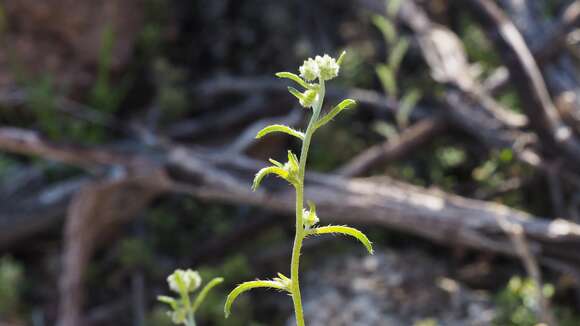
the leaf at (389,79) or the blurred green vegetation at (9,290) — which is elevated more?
the leaf at (389,79)

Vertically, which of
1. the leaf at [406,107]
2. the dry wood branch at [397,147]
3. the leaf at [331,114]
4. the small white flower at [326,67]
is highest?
the leaf at [406,107]

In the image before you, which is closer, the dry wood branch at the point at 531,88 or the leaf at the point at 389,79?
the dry wood branch at the point at 531,88

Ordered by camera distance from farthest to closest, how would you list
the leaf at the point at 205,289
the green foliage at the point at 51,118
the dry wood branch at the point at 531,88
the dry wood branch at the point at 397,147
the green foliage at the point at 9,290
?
the green foliage at the point at 51,118 < the dry wood branch at the point at 397,147 < the green foliage at the point at 9,290 < the dry wood branch at the point at 531,88 < the leaf at the point at 205,289

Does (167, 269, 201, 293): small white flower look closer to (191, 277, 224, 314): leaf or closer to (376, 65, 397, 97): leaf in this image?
(191, 277, 224, 314): leaf

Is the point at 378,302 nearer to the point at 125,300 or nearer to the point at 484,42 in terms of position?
the point at 125,300

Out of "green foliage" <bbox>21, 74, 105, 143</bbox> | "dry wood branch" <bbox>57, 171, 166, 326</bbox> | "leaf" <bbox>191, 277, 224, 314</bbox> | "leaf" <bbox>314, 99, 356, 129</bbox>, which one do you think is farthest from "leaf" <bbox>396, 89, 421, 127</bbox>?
"leaf" <bbox>314, 99, 356, 129</bbox>

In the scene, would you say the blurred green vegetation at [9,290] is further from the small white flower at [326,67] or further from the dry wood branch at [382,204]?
the small white flower at [326,67]

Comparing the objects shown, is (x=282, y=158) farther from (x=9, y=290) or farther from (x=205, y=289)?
(x=205, y=289)

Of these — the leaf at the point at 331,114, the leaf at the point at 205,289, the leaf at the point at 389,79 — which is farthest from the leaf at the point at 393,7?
the leaf at the point at 331,114

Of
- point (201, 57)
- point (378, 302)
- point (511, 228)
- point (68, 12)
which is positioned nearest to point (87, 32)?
point (68, 12)

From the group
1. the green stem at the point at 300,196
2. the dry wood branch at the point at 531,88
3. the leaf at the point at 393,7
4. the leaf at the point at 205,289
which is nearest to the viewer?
the green stem at the point at 300,196
